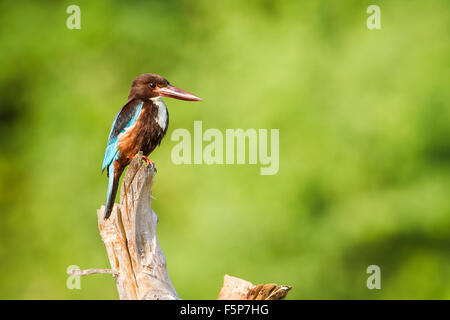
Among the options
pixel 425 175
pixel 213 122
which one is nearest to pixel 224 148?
pixel 213 122

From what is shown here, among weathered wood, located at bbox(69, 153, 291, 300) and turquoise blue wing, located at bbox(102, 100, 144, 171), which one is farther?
turquoise blue wing, located at bbox(102, 100, 144, 171)

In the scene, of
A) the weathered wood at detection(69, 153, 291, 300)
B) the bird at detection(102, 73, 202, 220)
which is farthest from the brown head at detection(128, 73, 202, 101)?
the weathered wood at detection(69, 153, 291, 300)

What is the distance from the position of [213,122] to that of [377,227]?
208 cm

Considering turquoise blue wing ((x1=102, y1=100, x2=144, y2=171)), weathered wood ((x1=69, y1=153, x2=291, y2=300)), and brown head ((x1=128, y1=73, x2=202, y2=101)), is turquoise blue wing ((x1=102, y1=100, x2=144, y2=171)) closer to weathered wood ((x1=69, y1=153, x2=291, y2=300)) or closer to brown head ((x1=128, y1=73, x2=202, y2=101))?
brown head ((x1=128, y1=73, x2=202, y2=101))

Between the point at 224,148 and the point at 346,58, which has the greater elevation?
the point at 346,58

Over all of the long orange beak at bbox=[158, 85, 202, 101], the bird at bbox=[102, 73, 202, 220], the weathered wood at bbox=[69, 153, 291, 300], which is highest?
the long orange beak at bbox=[158, 85, 202, 101]

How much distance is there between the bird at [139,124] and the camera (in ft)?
11.3

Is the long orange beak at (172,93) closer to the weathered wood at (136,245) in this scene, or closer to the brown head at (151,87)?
the brown head at (151,87)

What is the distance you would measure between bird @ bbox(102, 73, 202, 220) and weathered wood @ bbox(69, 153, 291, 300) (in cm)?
30

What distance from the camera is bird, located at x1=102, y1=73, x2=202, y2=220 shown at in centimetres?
345

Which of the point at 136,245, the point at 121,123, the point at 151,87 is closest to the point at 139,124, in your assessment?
the point at 121,123

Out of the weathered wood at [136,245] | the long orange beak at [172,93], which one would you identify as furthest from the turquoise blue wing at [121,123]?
the weathered wood at [136,245]
